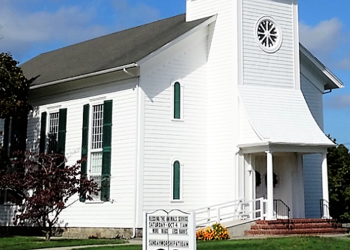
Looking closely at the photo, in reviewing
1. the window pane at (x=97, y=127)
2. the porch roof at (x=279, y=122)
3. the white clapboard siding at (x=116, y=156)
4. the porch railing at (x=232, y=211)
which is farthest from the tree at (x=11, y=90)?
the porch roof at (x=279, y=122)

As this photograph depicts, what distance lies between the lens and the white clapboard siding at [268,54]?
2659 centimetres

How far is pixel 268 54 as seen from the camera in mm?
27234

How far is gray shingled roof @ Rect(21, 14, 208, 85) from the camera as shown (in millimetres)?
26830

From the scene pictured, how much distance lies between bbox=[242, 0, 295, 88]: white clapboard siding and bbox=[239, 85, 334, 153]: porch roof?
0.45m

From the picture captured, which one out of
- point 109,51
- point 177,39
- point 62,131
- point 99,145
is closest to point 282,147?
point 177,39

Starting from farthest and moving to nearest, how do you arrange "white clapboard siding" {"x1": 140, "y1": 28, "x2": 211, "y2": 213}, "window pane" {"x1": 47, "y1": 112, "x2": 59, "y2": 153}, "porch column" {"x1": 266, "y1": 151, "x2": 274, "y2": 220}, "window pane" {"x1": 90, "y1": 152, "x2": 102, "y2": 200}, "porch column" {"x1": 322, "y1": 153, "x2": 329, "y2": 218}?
"window pane" {"x1": 47, "y1": 112, "x2": 59, "y2": 153}
"window pane" {"x1": 90, "y1": 152, "x2": 102, "y2": 200}
"porch column" {"x1": 322, "y1": 153, "x2": 329, "y2": 218}
"white clapboard siding" {"x1": 140, "y1": 28, "x2": 211, "y2": 213}
"porch column" {"x1": 266, "y1": 151, "x2": 274, "y2": 220}

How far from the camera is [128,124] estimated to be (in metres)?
25.7

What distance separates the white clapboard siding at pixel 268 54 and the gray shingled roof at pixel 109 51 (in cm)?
205

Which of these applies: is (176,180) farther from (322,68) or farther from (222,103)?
(322,68)

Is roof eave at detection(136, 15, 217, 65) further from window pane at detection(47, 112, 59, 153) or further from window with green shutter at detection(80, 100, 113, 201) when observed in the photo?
window pane at detection(47, 112, 59, 153)

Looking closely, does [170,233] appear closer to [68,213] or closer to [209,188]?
[209,188]

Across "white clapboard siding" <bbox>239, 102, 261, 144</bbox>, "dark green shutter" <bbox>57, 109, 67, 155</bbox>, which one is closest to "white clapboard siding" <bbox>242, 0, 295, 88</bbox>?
"white clapboard siding" <bbox>239, 102, 261, 144</bbox>

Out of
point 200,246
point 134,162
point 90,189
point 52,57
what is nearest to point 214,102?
point 134,162

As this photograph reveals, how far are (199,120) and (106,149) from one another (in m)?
3.98
